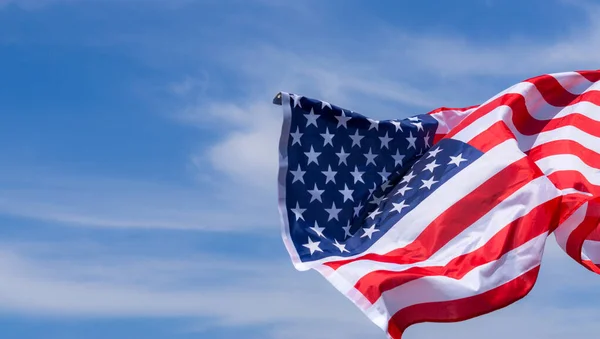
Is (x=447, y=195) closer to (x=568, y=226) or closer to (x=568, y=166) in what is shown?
(x=568, y=226)

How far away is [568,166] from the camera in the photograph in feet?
63.7

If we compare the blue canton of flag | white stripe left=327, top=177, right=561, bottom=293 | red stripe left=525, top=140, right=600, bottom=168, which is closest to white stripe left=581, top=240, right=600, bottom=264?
red stripe left=525, top=140, right=600, bottom=168

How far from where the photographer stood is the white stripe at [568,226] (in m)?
18.0

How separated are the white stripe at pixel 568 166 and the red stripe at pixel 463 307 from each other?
3.64m

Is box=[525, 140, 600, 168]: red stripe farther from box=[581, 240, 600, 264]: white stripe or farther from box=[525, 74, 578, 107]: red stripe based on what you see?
box=[581, 240, 600, 264]: white stripe

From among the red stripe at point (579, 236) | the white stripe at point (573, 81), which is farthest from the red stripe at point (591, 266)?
the white stripe at point (573, 81)

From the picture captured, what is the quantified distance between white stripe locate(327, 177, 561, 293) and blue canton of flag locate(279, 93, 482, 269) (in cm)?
94

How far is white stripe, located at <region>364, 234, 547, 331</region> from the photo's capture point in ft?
53.9

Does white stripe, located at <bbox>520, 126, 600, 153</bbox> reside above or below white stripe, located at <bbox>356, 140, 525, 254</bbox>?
above

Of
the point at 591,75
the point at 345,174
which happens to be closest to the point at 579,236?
the point at 345,174

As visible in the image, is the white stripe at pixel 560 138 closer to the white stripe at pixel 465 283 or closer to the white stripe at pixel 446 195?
the white stripe at pixel 446 195

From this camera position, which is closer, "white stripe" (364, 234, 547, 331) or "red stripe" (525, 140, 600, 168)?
"white stripe" (364, 234, 547, 331)

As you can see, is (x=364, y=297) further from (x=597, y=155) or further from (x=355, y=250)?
(x=597, y=155)

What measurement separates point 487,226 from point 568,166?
2.90m
